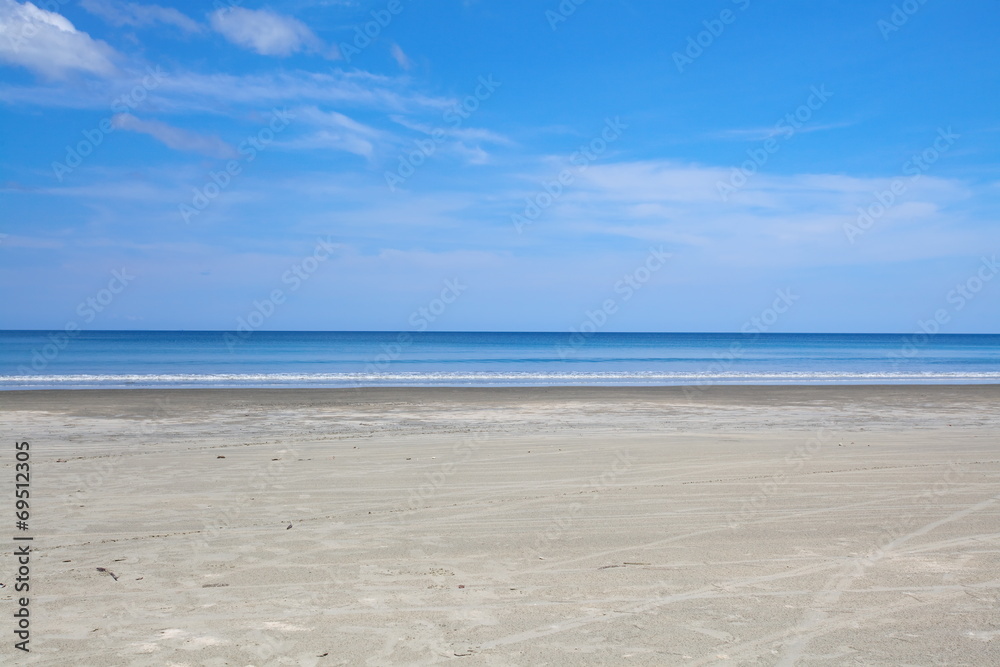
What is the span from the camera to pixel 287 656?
146 inches

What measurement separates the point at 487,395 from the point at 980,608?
17413mm

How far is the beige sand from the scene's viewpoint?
3.90 meters

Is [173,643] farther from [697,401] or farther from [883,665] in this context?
[697,401]

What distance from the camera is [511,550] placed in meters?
5.61

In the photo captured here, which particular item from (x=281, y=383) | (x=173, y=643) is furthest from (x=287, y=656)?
(x=281, y=383)

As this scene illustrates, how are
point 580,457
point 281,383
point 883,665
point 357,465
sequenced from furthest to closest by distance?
point 281,383 < point 580,457 < point 357,465 < point 883,665

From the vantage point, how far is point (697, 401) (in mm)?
19719

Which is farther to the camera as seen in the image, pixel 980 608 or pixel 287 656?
pixel 980 608

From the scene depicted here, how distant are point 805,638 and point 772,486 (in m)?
4.28

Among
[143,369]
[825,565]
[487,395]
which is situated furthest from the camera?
[143,369]

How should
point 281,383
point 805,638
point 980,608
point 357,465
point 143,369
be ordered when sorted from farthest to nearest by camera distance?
point 143,369, point 281,383, point 357,465, point 980,608, point 805,638

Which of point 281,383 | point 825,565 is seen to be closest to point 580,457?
point 825,565

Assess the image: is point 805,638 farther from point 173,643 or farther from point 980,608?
point 173,643

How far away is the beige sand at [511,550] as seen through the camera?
390 centimetres
